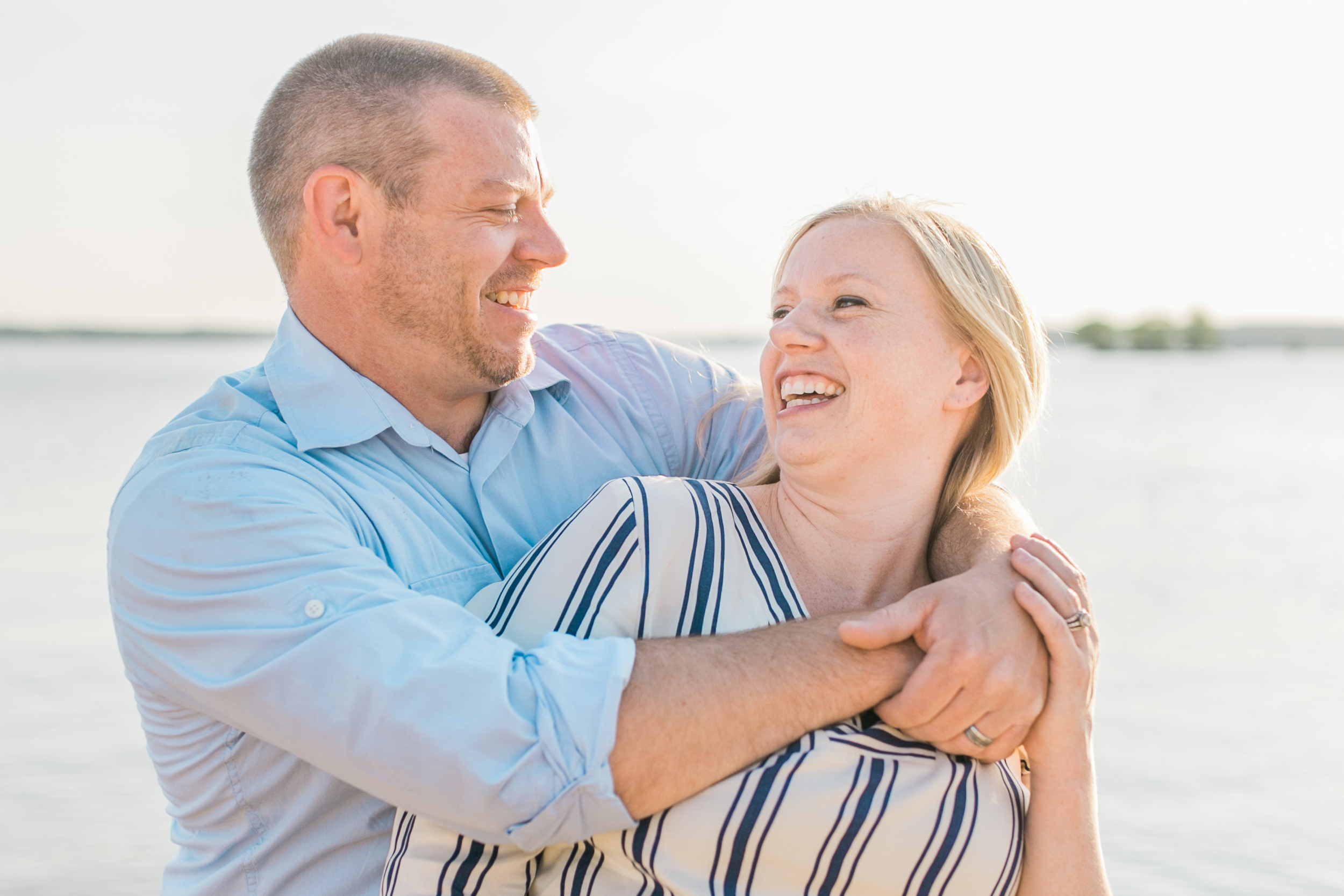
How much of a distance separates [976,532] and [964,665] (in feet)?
1.63

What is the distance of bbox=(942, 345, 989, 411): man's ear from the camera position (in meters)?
2.33

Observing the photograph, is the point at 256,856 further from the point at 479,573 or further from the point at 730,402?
the point at 730,402

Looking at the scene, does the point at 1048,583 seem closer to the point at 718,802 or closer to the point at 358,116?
the point at 718,802

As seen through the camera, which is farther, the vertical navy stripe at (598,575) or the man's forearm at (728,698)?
the vertical navy stripe at (598,575)

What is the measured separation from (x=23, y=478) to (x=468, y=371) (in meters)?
10.1

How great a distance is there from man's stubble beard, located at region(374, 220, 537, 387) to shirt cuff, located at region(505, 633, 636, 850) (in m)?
1.03

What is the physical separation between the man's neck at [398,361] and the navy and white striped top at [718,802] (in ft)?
2.16

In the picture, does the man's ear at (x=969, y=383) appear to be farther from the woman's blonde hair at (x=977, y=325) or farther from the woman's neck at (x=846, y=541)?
the woman's neck at (x=846, y=541)

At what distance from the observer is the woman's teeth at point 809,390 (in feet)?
7.41

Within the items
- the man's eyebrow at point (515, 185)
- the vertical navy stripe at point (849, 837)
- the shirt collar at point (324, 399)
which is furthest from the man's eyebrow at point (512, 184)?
the vertical navy stripe at point (849, 837)

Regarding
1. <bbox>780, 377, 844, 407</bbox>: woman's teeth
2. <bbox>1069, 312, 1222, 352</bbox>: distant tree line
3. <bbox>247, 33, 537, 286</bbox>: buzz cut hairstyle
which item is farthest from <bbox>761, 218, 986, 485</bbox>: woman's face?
<bbox>1069, 312, 1222, 352</bbox>: distant tree line

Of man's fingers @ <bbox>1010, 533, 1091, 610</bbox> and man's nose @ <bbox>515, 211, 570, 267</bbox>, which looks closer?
man's fingers @ <bbox>1010, 533, 1091, 610</bbox>

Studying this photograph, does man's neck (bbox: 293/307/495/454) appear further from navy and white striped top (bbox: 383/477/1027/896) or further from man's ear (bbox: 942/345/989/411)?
man's ear (bbox: 942/345/989/411)

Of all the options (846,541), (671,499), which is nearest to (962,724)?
(846,541)
